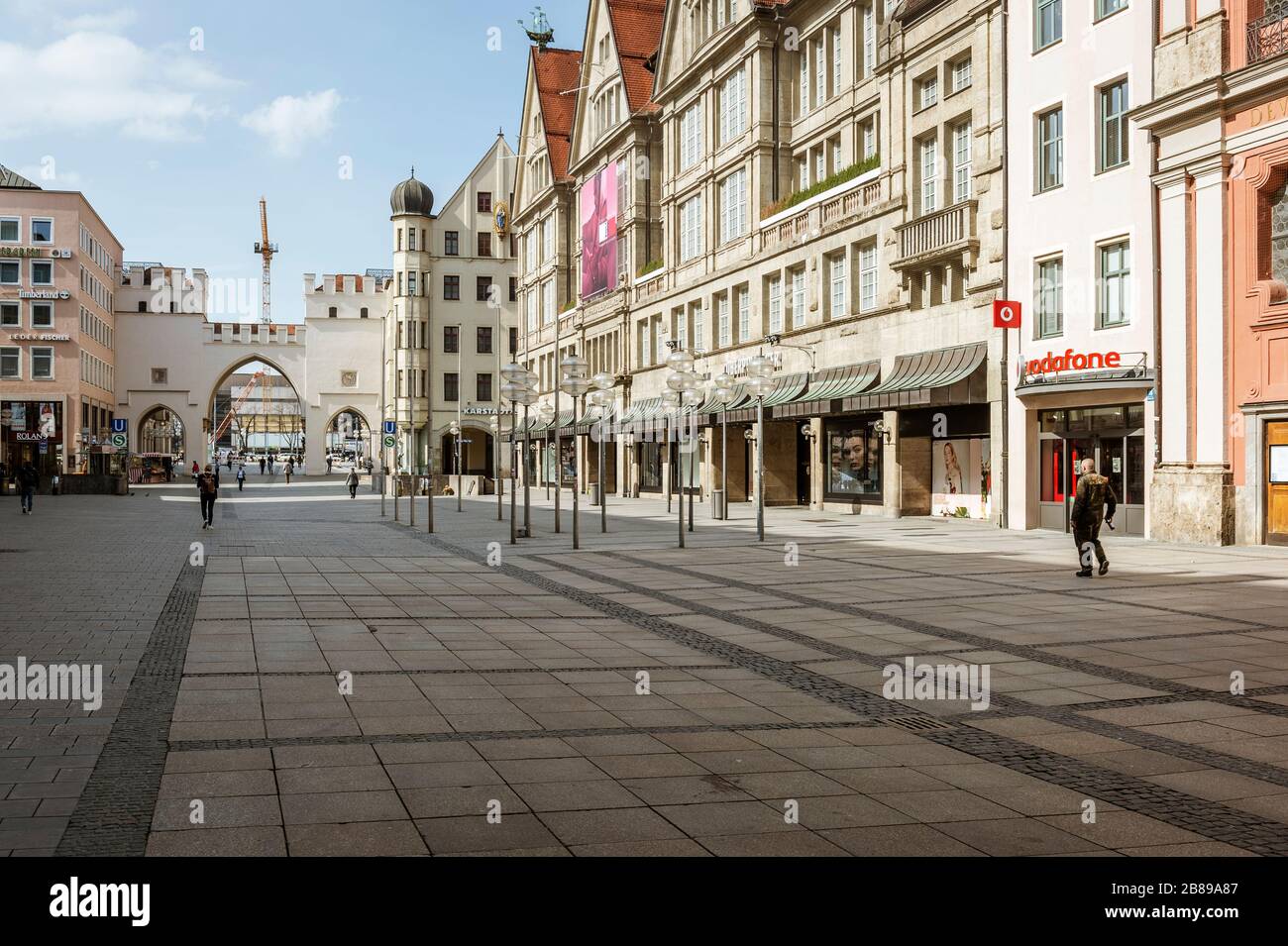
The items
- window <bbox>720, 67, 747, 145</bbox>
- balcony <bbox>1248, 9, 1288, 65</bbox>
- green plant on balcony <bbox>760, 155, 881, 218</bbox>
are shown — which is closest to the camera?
balcony <bbox>1248, 9, 1288, 65</bbox>

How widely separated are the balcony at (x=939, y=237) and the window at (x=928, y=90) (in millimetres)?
3326

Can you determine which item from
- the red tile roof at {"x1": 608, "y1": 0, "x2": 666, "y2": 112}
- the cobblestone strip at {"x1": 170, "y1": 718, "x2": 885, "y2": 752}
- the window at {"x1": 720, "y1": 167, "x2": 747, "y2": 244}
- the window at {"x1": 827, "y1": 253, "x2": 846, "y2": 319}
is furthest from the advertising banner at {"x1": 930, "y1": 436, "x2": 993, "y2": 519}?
the red tile roof at {"x1": 608, "y1": 0, "x2": 666, "y2": 112}

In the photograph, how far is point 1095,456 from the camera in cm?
2798

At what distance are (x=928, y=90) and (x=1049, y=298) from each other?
28.0 feet

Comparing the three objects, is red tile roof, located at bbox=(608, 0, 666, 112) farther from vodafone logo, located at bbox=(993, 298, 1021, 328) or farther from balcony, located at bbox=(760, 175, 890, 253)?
vodafone logo, located at bbox=(993, 298, 1021, 328)

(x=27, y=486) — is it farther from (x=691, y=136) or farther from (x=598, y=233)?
(x=598, y=233)

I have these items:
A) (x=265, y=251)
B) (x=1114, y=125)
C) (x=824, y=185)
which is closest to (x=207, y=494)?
(x=824, y=185)

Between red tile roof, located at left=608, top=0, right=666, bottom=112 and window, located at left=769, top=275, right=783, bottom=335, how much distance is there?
16.6 metres

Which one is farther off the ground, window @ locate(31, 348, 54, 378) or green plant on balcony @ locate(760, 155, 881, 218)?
green plant on balcony @ locate(760, 155, 881, 218)

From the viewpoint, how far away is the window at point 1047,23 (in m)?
28.7

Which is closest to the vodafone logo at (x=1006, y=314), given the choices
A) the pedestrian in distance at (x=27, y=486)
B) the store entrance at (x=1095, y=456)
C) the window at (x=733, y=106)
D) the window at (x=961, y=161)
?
the store entrance at (x=1095, y=456)

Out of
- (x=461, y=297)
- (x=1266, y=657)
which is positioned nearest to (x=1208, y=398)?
(x=1266, y=657)

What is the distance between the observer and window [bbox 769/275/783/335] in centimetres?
4291
